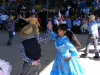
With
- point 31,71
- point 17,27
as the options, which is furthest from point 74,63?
point 17,27

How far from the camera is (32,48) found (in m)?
4.01

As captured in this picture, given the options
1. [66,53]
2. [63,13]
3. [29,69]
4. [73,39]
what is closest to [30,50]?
[29,69]

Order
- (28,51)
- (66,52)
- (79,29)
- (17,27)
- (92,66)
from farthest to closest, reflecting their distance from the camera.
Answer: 1. (17,27)
2. (79,29)
3. (92,66)
4. (66,52)
5. (28,51)

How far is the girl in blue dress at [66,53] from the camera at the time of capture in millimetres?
4680

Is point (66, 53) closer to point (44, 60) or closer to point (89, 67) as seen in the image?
point (89, 67)

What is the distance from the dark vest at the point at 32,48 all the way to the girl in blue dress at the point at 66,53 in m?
0.79

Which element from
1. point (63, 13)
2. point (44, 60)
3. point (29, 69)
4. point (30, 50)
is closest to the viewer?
point (30, 50)

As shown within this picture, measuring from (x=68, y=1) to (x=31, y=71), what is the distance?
15.6 meters

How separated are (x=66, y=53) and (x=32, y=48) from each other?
3.11ft

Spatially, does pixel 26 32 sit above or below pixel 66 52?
above

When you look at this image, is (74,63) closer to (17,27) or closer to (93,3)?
(17,27)

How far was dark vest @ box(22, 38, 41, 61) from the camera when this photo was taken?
3.98 m

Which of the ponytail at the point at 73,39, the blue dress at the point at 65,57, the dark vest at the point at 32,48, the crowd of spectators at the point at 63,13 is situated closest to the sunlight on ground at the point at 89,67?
the blue dress at the point at 65,57

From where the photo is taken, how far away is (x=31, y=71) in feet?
13.7
